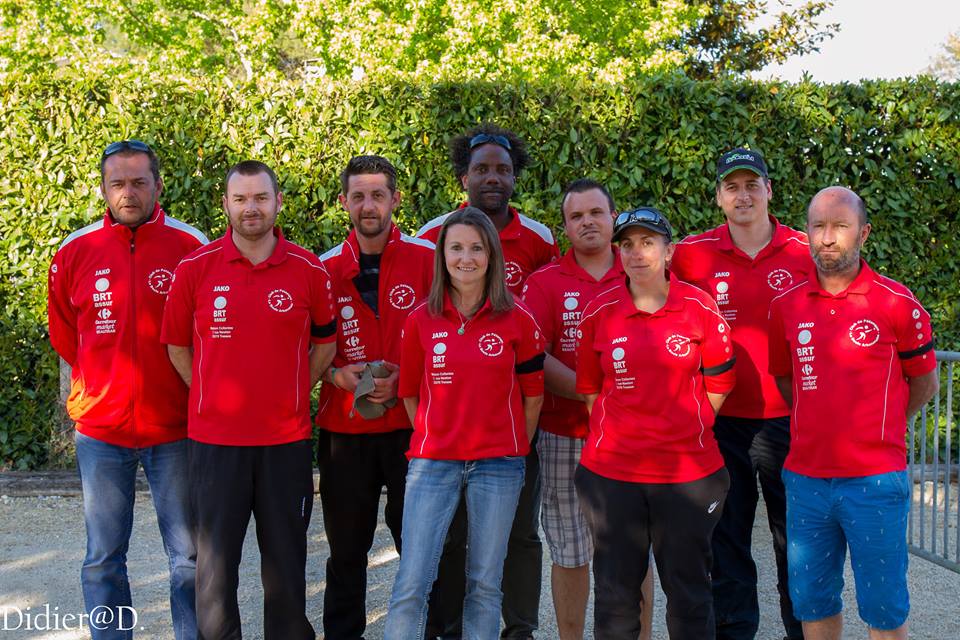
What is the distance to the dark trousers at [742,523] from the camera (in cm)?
463

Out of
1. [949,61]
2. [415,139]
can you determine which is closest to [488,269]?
[415,139]

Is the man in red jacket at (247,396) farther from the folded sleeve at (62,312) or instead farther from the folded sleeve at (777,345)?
the folded sleeve at (777,345)

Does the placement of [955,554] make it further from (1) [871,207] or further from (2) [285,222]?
(2) [285,222]

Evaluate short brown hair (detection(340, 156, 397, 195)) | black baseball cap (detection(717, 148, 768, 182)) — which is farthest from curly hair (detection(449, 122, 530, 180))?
black baseball cap (detection(717, 148, 768, 182))

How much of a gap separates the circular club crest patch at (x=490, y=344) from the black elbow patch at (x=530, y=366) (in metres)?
0.13

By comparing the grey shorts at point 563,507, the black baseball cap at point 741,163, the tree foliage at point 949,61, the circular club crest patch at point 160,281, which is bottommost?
the grey shorts at point 563,507

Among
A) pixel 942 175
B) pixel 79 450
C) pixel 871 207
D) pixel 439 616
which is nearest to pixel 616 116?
pixel 871 207

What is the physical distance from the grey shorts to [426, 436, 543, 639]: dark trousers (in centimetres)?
18

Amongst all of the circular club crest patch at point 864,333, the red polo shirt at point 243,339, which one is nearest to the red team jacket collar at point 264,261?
the red polo shirt at point 243,339

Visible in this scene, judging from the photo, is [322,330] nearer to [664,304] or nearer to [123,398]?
[123,398]

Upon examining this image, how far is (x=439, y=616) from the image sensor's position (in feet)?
15.5

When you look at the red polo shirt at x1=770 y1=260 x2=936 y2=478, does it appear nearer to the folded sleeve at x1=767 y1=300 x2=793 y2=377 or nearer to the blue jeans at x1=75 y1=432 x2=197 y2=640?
the folded sleeve at x1=767 y1=300 x2=793 y2=377

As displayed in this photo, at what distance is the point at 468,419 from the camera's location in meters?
4.11

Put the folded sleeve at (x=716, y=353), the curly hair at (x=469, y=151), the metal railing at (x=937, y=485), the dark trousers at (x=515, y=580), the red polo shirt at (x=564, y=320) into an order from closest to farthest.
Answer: the folded sleeve at (x=716, y=353)
the red polo shirt at (x=564, y=320)
the dark trousers at (x=515, y=580)
the curly hair at (x=469, y=151)
the metal railing at (x=937, y=485)
